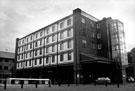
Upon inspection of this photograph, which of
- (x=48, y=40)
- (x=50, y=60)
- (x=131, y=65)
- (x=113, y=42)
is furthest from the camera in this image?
(x=131, y=65)

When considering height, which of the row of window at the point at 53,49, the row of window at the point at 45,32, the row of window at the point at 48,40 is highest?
the row of window at the point at 45,32

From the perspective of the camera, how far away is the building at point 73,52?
36.2m

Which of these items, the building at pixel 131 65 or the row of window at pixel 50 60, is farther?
the building at pixel 131 65

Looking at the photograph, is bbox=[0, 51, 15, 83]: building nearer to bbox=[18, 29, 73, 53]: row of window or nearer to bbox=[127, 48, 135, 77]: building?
bbox=[18, 29, 73, 53]: row of window

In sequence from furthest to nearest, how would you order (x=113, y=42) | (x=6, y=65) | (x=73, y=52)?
(x=6, y=65)
(x=113, y=42)
(x=73, y=52)

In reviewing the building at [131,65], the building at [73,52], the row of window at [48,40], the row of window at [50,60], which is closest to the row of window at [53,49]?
the building at [73,52]

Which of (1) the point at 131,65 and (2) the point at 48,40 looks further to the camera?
(1) the point at 131,65

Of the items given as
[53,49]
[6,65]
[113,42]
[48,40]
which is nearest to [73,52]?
[53,49]

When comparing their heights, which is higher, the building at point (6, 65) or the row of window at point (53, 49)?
the row of window at point (53, 49)

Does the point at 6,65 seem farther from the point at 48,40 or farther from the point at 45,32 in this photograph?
the point at 48,40

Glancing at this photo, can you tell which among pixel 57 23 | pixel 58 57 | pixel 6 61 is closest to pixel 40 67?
pixel 58 57

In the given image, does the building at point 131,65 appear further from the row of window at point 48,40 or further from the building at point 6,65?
the building at point 6,65

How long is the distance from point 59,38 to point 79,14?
9096 mm

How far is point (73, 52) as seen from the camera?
1480 inches
